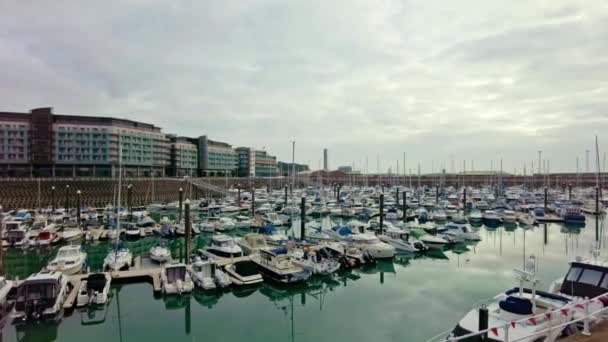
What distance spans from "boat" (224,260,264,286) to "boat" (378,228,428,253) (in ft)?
52.8

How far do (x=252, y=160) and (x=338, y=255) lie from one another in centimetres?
13200

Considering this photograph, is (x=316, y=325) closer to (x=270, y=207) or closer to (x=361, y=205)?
(x=270, y=207)

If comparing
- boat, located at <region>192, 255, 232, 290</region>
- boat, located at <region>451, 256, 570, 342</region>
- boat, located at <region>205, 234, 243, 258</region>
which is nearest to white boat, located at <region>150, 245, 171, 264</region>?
boat, located at <region>205, 234, 243, 258</region>

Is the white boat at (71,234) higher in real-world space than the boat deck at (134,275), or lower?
higher

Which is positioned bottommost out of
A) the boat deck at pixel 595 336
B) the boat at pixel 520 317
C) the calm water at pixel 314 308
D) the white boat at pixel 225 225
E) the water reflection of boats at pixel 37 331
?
the calm water at pixel 314 308

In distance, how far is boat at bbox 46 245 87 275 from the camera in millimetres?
25609

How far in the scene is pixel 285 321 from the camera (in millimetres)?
20156

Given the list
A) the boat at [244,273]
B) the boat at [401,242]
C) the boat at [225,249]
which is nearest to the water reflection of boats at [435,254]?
the boat at [401,242]

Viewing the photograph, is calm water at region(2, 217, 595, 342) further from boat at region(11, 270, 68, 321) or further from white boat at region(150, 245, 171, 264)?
white boat at region(150, 245, 171, 264)

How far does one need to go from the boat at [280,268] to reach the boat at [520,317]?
1414 centimetres

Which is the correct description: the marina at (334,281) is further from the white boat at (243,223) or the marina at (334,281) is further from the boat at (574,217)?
the boat at (574,217)

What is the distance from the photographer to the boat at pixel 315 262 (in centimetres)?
2734

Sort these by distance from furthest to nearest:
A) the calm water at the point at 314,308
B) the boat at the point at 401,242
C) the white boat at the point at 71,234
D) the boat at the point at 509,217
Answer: the boat at the point at 509,217
the white boat at the point at 71,234
the boat at the point at 401,242
the calm water at the point at 314,308

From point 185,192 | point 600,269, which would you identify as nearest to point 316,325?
point 600,269
